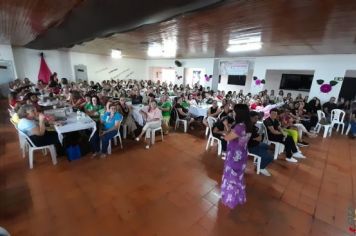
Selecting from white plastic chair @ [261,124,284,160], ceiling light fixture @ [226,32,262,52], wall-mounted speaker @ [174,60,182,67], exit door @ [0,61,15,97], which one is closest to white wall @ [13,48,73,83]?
exit door @ [0,61,15,97]

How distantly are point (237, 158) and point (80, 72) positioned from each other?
11023 mm

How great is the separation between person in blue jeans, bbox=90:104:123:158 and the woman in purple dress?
2299 millimetres

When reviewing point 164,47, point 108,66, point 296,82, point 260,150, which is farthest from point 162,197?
point 108,66

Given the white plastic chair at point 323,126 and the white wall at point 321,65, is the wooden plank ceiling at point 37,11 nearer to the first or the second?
the white plastic chair at point 323,126

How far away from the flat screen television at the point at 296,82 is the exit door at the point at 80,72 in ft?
36.5

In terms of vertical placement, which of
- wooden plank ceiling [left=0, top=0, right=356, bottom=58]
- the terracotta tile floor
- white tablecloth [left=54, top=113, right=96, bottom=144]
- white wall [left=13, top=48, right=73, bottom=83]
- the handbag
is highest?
wooden plank ceiling [left=0, top=0, right=356, bottom=58]

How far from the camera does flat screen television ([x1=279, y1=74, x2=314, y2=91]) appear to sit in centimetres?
887

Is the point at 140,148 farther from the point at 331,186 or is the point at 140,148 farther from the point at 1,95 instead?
the point at 1,95

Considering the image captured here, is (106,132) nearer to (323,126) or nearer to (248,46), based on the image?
(248,46)

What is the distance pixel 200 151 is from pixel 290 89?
8.01 meters

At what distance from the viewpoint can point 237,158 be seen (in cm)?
216

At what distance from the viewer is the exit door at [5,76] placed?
8079 mm

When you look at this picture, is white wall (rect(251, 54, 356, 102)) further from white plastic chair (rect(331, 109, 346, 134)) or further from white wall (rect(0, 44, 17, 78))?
white wall (rect(0, 44, 17, 78))

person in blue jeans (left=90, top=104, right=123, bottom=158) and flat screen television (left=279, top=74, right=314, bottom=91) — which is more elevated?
flat screen television (left=279, top=74, right=314, bottom=91)
